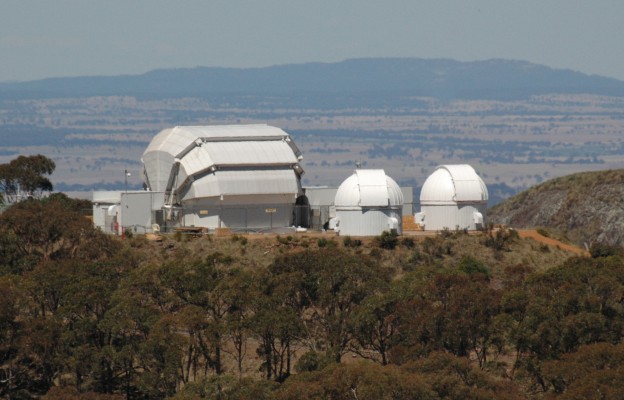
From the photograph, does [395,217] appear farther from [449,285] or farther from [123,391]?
[123,391]

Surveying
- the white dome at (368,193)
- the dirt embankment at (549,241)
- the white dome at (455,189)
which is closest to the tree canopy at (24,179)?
the white dome at (368,193)

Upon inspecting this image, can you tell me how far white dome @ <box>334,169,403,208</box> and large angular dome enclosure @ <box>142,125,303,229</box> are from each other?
3.83 meters

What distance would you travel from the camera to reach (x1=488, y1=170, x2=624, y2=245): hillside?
119875 mm

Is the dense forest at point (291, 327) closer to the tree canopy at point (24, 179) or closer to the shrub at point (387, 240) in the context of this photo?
the shrub at point (387, 240)

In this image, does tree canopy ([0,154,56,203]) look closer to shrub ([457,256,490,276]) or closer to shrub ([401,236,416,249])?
shrub ([401,236,416,249])

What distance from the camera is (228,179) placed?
8938cm

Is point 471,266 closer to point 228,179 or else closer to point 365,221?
point 365,221

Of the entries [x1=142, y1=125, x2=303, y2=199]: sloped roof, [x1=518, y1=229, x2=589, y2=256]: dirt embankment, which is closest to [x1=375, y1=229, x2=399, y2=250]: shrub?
[x1=142, y1=125, x2=303, y2=199]: sloped roof

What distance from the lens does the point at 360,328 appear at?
6919 centimetres

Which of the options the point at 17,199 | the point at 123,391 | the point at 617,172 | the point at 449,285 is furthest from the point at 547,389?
the point at 617,172

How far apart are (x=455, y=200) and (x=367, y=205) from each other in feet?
20.8

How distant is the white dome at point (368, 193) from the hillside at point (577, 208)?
3213cm

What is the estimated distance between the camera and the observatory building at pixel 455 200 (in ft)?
300

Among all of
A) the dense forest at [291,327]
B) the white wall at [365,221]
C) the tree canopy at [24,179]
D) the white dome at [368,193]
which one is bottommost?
the dense forest at [291,327]
